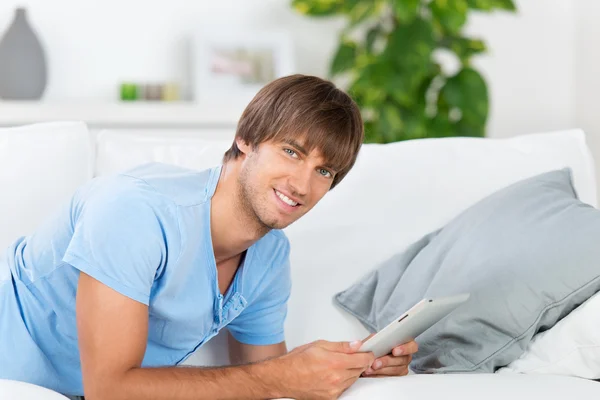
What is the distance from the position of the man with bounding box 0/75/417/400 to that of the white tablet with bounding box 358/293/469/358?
28mm

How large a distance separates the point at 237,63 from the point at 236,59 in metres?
0.02

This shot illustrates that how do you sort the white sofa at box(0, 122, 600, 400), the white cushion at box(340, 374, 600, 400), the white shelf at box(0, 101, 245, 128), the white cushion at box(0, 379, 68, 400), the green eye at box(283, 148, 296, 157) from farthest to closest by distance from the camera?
the white shelf at box(0, 101, 245, 128)
the white sofa at box(0, 122, 600, 400)
the green eye at box(283, 148, 296, 157)
the white cushion at box(340, 374, 600, 400)
the white cushion at box(0, 379, 68, 400)

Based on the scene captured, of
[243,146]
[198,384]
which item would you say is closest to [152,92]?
[243,146]

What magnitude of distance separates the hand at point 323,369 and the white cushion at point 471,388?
3cm

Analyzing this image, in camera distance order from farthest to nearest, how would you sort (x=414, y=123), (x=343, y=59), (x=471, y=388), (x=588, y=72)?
(x=588, y=72)
(x=343, y=59)
(x=414, y=123)
(x=471, y=388)

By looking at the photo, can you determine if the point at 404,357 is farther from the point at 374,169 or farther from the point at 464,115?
the point at 464,115

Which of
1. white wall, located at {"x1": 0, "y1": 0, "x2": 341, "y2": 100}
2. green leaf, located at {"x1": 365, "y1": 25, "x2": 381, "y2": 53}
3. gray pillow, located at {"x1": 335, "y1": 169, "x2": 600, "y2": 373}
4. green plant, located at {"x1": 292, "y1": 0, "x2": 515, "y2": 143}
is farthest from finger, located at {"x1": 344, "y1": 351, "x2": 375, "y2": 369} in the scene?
white wall, located at {"x1": 0, "y1": 0, "x2": 341, "y2": 100}

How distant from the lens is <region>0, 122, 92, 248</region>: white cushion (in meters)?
1.83

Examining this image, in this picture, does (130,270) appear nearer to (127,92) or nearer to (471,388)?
(471,388)

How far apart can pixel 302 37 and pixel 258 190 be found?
8.61ft

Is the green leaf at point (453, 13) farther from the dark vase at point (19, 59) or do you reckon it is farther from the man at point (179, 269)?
the man at point (179, 269)

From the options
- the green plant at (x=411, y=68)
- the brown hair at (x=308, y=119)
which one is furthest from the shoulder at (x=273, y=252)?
the green plant at (x=411, y=68)

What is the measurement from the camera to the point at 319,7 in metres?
3.75

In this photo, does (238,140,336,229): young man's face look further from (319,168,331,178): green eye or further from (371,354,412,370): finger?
(371,354,412,370): finger
